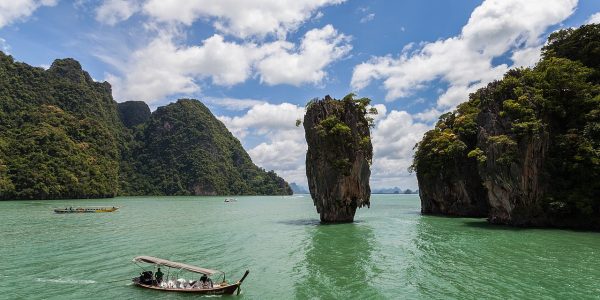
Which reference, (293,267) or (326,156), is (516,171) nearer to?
(326,156)

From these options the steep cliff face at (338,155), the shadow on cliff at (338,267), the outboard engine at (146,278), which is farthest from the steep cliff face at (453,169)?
the outboard engine at (146,278)

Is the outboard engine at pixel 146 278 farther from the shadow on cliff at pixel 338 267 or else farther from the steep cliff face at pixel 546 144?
the steep cliff face at pixel 546 144

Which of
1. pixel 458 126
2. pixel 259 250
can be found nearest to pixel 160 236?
pixel 259 250

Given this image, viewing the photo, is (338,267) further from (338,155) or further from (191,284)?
(338,155)

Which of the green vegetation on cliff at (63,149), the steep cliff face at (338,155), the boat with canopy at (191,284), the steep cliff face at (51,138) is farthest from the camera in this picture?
the green vegetation on cliff at (63,149)

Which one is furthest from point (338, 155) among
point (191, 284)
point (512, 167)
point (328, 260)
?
point (191, 284)

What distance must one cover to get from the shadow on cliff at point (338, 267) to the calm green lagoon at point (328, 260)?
7cm

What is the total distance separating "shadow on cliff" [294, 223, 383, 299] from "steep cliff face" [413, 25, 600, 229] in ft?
52.8

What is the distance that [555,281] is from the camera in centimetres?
2073

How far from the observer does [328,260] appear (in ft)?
88.3

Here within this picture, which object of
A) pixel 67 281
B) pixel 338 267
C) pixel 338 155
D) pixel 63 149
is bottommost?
pixel 67 281

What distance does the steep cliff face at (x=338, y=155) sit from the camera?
45094mm

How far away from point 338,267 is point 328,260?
A: 2065 mm

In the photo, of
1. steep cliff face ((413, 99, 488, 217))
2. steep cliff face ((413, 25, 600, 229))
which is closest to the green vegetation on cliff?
steep cliff face ((413, 99, 488, 217))
